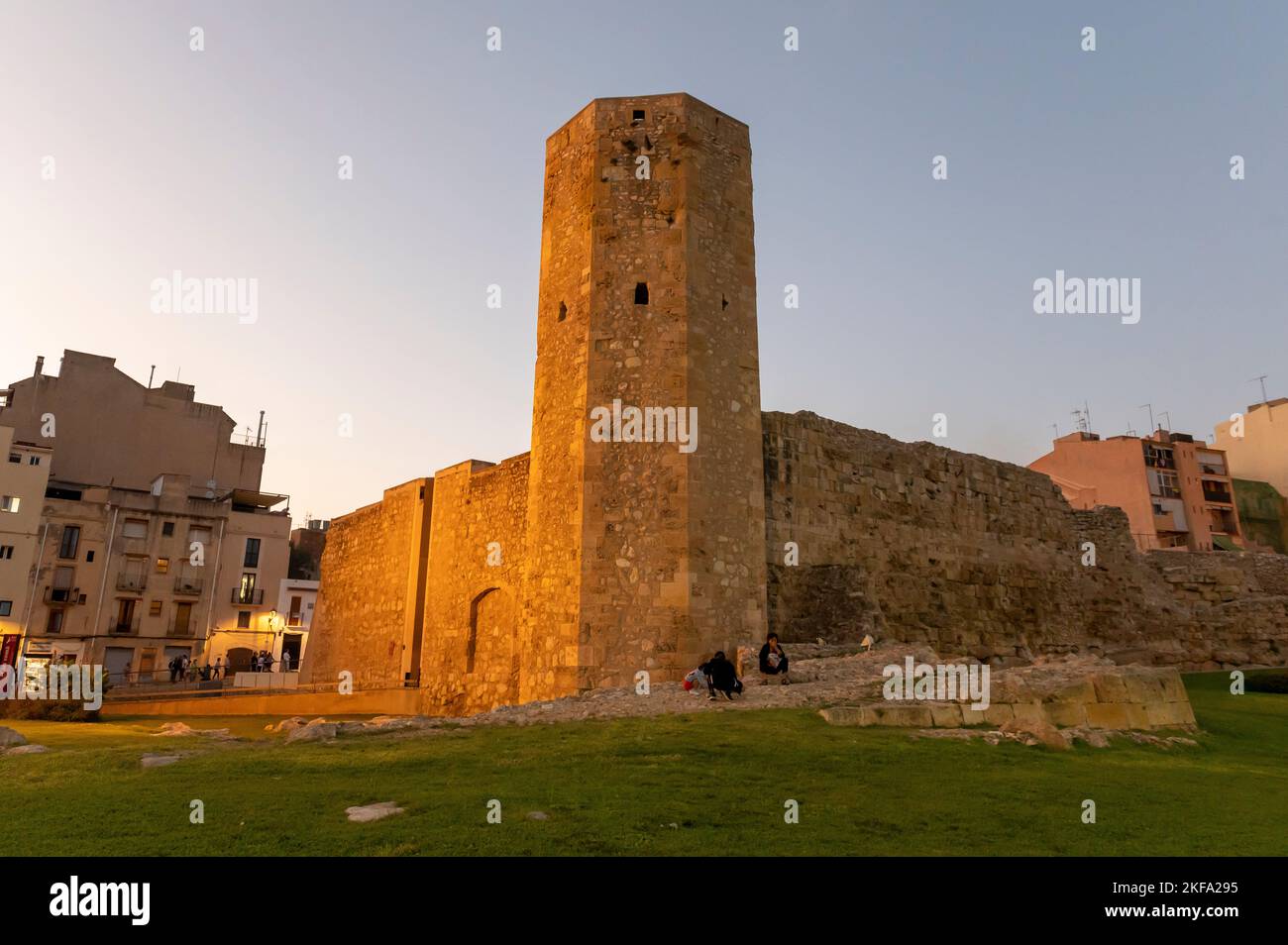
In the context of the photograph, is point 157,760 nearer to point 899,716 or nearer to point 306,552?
point 899,716

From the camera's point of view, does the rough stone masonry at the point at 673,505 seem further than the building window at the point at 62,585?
No

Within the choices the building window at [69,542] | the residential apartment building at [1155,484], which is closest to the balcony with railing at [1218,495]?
the residential apartment building at [1155,484]

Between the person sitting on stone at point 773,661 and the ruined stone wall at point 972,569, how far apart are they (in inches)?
112

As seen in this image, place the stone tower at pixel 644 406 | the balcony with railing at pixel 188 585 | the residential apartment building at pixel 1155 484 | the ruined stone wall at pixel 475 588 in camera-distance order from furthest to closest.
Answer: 1. the residential apartment building at pixel 1155 484
2. the balcony with railing at pixel 188 585
3. the ruined stone wall at pixel 475 588
4. the stone tower at pixel 644 406

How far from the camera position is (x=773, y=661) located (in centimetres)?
1223

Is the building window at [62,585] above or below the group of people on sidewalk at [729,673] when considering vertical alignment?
above

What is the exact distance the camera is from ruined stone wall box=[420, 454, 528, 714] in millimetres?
18656

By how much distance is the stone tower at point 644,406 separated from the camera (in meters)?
13.5

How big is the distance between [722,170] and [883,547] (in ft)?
28.5

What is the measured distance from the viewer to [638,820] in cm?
541

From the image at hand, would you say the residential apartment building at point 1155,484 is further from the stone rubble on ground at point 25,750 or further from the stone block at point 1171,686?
the stone rubble on ground at point 25,750

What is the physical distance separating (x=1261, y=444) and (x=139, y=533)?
70308 mm

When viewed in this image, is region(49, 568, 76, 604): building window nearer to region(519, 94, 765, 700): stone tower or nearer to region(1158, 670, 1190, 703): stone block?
region(519, 94, 765, 700): stone tower
